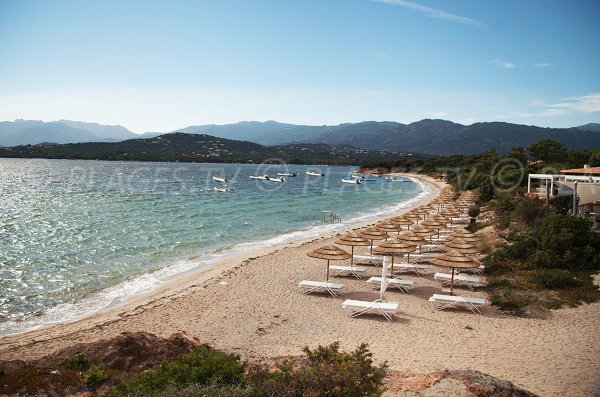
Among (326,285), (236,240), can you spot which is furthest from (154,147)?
(326,285)

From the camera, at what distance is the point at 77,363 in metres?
7.04

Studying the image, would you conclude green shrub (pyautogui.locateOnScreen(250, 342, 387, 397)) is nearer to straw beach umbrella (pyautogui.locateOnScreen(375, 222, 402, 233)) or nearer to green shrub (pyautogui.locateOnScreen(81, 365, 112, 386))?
green shrub (pyautogui.locateOnScreen(81, 365, 112, 386))

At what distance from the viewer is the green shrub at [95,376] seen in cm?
623

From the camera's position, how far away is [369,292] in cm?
1335

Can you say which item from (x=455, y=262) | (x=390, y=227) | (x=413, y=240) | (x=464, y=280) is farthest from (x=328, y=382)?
(x=390, y=227)

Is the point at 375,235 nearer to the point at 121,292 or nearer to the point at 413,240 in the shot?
the point at 413,240

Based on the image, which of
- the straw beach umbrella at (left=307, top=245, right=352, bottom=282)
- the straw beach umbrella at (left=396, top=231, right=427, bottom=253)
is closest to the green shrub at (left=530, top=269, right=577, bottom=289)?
the straw beach umbrella at (left=396, top=231, right=427, bottom=253)

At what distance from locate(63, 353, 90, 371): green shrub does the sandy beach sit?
2.36 meters

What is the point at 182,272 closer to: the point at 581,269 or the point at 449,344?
the point at 449,344

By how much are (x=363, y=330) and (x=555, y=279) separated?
6.69 m

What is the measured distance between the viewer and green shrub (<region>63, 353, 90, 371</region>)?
696 centimetres

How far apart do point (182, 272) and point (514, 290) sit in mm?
11880

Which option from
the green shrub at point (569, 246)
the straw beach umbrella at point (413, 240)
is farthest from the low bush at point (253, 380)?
the green shrub at point (569, 246)

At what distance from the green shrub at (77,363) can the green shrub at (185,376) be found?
6.03 ft
